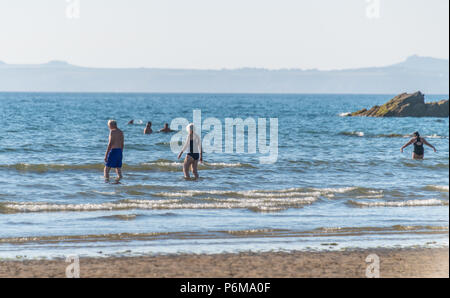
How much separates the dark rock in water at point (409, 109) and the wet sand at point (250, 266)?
5898 cm

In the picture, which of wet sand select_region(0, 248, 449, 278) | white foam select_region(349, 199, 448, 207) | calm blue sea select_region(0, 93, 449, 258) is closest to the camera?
wet sand select_region(0, 248, 449, 278)

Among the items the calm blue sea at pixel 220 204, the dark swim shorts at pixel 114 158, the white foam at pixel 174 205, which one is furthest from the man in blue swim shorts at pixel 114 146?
the white foam at pixel 174 205

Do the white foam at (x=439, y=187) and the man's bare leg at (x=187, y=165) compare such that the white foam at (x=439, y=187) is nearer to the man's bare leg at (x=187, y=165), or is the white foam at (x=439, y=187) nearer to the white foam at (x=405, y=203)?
the white foam at (x=405, y=203)

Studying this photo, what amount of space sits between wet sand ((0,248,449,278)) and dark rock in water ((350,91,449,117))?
5898cm

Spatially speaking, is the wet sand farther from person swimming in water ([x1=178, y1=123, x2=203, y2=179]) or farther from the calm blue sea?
person swimming in water ([x1=178, y1=123, x2=203, y2=179])

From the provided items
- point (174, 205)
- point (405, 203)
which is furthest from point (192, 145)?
point (405, 203)

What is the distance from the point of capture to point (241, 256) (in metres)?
8.53

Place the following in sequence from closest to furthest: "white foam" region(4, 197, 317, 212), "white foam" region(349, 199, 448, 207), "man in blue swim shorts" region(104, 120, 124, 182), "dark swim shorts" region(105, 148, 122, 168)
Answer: "white foam" region(4, 197, 317, 212) < "white foam" region(349, 199, 448, 207) < "man in blue swim shorts" region(104, 120, 124, 182) < "dark swim shorts" region(105, 148, 122, 168)

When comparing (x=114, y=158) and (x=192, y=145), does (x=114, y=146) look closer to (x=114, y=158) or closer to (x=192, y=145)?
(x=114, y=158)

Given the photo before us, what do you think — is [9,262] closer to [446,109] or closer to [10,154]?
[10,154]

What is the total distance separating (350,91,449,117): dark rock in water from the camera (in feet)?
214

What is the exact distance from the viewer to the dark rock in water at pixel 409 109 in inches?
2572

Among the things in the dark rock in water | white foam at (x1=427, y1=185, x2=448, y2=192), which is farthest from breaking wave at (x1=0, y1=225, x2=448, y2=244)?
the dark rock in water
